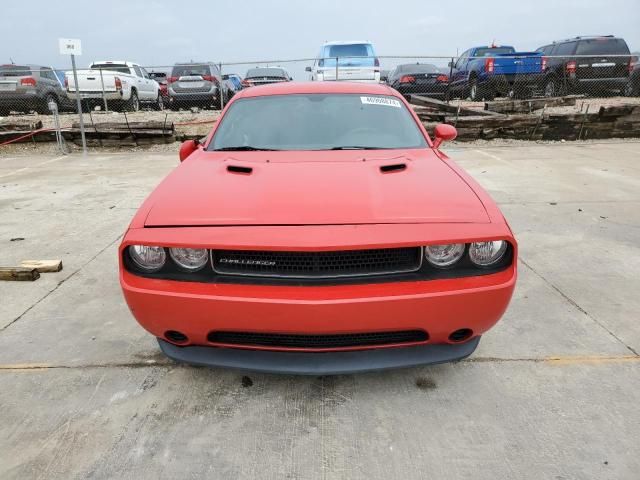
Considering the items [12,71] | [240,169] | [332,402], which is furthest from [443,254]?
[12,71]

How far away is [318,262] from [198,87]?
12.9 m

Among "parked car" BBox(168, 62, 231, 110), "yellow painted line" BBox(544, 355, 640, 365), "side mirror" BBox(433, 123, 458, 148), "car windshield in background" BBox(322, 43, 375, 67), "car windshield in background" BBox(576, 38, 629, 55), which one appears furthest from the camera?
Answer: "parked car" BBox(168, 62, 231, 110)

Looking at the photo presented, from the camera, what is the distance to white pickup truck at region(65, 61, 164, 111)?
13.8m

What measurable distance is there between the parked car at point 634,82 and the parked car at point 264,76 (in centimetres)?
996

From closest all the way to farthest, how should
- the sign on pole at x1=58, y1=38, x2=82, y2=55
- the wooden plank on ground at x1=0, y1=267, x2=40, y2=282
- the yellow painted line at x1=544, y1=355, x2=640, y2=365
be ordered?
the yellow painted line at x1=544, y1=355, x2=640, y2=365, the wooden plank on ground at x1=0, y1=267, x2=40, y2=282, the sign on pole at x1=58, y1=38, x2=82, y2=55

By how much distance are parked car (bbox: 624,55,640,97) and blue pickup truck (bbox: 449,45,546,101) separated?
8.93 feet

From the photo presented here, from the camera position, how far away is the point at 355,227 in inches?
77.5

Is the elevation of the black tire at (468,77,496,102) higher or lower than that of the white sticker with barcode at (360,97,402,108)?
lower

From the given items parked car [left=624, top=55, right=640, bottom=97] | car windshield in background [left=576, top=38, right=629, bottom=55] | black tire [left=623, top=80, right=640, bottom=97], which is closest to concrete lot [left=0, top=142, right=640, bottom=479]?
car windshield in background [left=576, top=38, right=629, bottom=55]

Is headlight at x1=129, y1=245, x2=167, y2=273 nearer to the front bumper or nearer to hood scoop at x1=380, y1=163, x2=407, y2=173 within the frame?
the front bumper

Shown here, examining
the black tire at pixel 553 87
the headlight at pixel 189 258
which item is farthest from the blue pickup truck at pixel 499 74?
the headlight at pixel 189 258

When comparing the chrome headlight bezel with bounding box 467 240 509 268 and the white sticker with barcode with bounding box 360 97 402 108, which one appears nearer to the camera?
the chrome headlight bezel with bounding box 467 240 509 268

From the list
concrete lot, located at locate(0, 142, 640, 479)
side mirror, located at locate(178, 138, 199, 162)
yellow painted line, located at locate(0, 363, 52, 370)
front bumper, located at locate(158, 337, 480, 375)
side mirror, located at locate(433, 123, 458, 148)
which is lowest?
yellow painted line, located at locate(0, 363, 52, 370)

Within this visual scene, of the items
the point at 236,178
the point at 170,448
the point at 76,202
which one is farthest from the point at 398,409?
the point at 76,202
